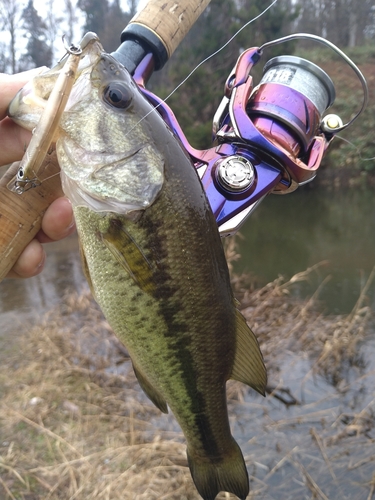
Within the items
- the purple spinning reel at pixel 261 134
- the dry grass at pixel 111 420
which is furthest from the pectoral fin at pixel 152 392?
the dry grass at pixel 111 420

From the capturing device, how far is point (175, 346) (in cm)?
143

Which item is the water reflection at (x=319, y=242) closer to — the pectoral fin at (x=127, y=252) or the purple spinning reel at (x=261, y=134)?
the purple spinning reel at (x=261, y=134)

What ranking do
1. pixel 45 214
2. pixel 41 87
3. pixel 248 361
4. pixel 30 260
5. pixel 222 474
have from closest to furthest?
pixel 41 87, pixel 248 361, pixel 222 474, pixel 45 214, pixel 30 260

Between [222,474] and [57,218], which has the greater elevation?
[57,218]

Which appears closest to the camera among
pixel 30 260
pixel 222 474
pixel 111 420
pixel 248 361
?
pixel 248 361

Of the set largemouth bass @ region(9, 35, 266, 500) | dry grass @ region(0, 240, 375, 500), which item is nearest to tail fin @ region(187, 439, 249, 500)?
largemouth bass @ region(9, 35, 266, 500)

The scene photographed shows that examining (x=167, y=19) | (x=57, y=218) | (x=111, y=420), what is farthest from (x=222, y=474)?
(x=111, y=420)

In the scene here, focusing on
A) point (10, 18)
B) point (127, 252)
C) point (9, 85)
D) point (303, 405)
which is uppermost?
point (10, 18)

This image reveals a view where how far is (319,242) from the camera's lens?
9938mm

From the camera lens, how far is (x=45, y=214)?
→ 1771 millimetres

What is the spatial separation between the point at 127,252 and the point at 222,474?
1.00m

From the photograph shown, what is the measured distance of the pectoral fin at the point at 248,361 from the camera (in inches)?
59.1

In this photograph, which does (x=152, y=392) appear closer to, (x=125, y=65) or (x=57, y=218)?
(x=57, y=218)

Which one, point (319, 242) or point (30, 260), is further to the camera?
point (319, 242)
